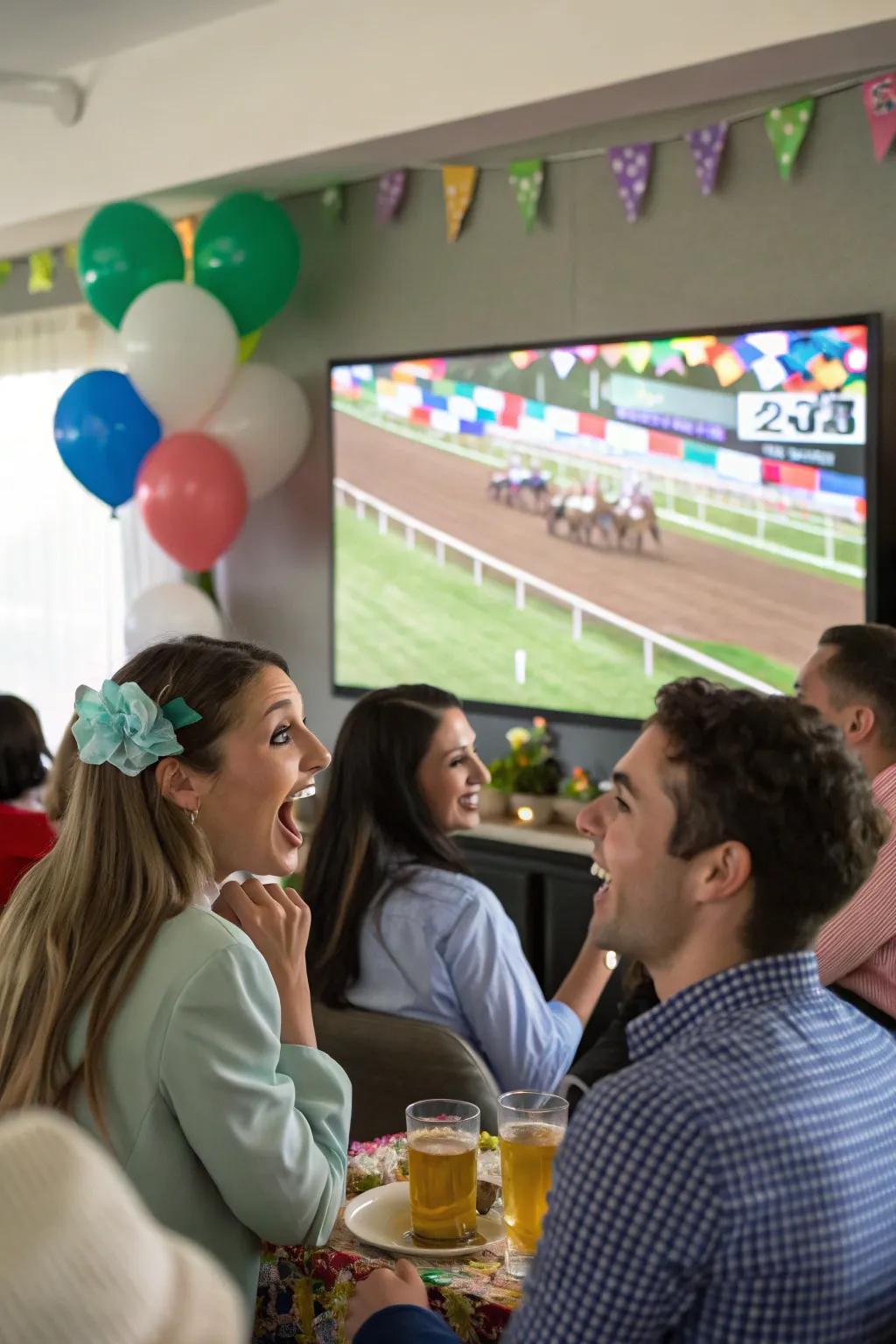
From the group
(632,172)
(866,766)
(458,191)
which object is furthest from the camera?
(458,191)

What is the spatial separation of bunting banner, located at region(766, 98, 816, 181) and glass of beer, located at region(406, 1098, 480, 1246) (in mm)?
3039

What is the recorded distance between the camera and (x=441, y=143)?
4.34 m

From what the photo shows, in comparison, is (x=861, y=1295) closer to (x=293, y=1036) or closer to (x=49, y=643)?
(x=293, y=1036)

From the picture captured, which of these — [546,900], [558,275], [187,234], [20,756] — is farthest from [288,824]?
[187,234]

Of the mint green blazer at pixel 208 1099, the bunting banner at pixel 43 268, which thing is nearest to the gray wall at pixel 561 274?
the bunting banner at pixel 43 268

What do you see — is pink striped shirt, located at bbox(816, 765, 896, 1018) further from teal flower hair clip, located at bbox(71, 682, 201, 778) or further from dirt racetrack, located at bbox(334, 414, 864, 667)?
dirt racetrack, located at bbox(334, 414, 864, 667)

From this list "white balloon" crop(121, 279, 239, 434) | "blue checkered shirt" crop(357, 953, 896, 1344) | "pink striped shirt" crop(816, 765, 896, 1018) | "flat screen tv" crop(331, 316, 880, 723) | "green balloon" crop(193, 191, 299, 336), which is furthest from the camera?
"green balloon" crop(193, 191, 299, 336)

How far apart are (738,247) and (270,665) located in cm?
273

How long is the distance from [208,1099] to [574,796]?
308 centimetres

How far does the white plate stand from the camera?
1.59m

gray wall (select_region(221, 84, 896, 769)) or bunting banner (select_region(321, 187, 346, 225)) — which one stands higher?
bunting banner (select_region(321, 187, 346, 225))

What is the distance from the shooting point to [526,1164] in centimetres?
159

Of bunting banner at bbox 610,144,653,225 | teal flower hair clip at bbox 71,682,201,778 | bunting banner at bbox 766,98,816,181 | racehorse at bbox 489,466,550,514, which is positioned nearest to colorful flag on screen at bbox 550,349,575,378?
racehorse at bbox 489,466,550,514

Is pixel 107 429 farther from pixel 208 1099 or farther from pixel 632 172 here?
pixel 208 1099
